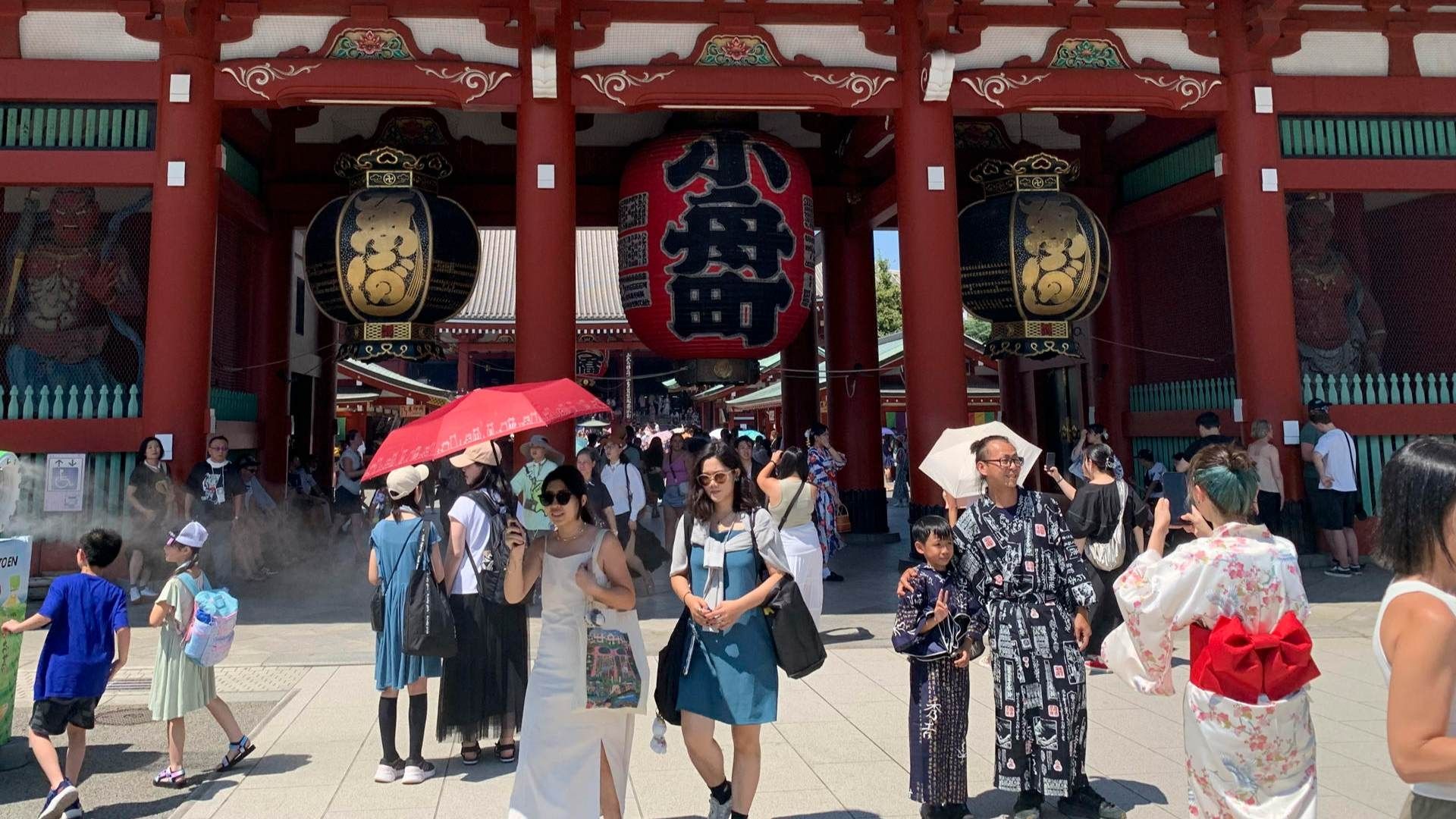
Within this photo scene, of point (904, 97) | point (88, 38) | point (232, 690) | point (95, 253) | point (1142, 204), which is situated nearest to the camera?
point (232, 690)

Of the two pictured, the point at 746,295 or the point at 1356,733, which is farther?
the point at 746,295

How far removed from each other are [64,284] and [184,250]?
2.59 meters

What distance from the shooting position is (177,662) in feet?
13.4

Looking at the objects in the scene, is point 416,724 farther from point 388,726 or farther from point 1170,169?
point 1170,169

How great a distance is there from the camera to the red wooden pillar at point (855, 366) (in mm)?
12836

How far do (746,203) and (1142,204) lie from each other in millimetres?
6093

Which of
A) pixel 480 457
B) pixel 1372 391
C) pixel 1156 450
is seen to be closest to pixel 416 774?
pixel 480 457

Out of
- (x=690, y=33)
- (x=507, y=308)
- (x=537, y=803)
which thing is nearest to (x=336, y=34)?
(x=690, y=33)

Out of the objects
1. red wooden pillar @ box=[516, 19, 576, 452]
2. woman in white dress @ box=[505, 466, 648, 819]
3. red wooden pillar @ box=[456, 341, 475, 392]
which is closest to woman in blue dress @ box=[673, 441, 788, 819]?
woman in white dress @ box=[505, 466, 648, 819]

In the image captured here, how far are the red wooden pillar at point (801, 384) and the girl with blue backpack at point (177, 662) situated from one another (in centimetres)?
1012

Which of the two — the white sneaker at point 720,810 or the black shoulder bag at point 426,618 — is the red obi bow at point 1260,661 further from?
the black shoulder bag at point 426,618

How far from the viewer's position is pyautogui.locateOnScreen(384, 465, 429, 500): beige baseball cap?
164 inches

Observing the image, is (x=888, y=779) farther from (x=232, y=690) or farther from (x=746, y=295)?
(x=746, y=295)

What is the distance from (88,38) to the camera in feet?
28.0
